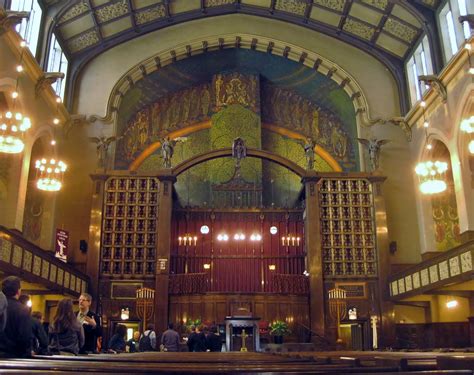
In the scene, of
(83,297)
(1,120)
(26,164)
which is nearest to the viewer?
(83,297)

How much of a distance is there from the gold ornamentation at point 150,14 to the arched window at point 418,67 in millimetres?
11101

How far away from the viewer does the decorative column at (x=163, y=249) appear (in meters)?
20.7

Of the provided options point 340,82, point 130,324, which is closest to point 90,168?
point 130,324

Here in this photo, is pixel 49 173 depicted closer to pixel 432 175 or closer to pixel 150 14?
pixel 150 14

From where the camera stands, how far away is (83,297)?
27.2 ft

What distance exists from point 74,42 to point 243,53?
7992 mm

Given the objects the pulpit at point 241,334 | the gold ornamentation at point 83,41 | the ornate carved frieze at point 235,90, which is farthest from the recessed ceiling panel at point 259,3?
the pulpit at point 241,334

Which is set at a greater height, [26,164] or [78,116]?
[78,116]

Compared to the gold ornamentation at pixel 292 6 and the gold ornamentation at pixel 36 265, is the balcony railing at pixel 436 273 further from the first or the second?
the gold ornamentation at pixel 36 265

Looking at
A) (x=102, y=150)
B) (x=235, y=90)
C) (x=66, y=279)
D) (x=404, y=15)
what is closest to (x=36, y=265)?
(x=66, y=279)

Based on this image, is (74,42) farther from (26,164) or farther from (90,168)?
(26,164)

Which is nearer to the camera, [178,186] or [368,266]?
[368,266]

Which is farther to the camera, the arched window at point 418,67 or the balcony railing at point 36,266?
the arched window at point 418,67

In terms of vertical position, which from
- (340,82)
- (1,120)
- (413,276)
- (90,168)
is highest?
(340,82)
